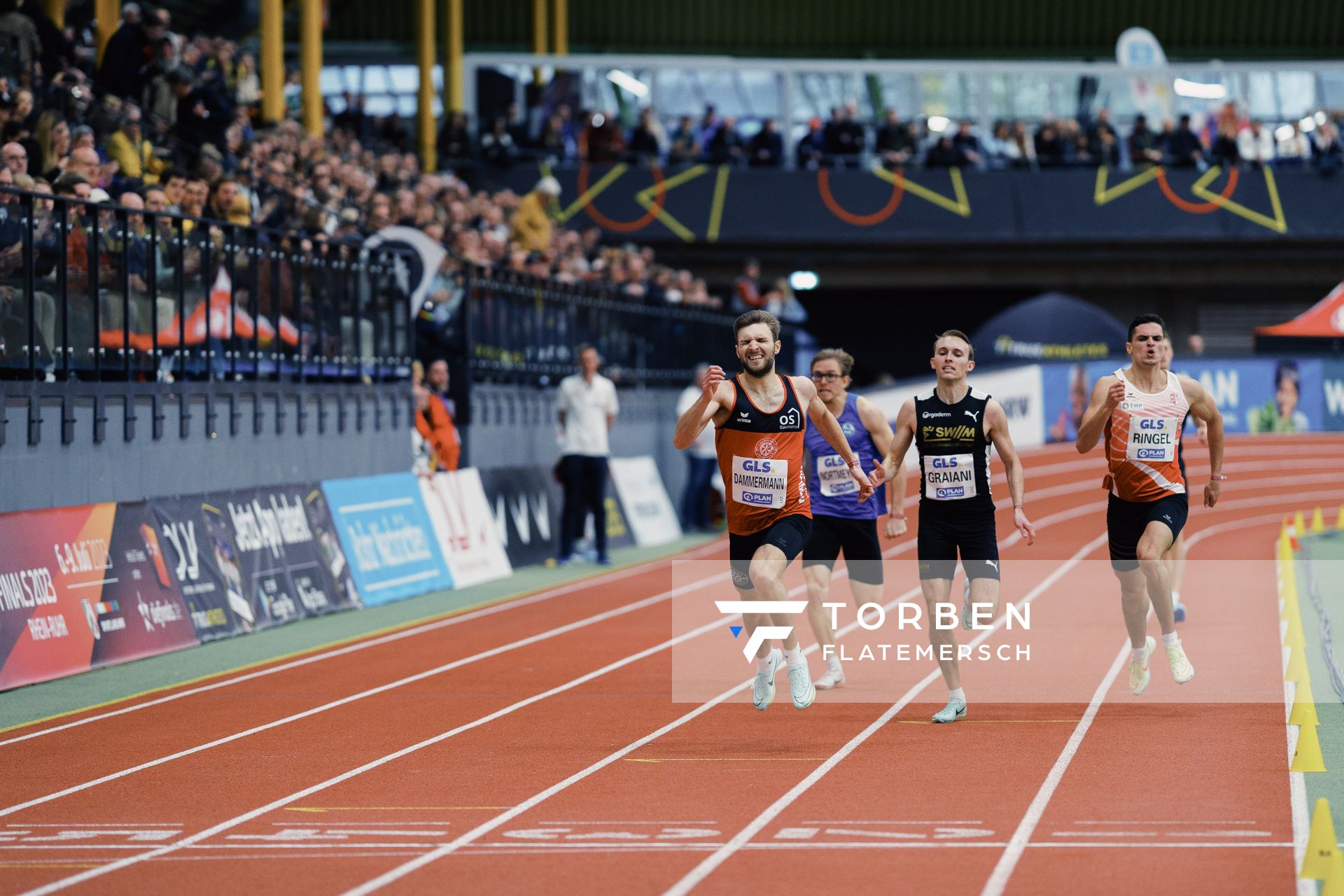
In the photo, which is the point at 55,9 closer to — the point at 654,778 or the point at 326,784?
the point at 326,784

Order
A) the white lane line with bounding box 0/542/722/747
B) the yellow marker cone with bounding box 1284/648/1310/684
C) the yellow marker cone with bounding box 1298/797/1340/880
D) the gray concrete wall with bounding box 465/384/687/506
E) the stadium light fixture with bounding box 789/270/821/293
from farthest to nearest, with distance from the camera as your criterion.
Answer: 1. the stadium light fixture with bounding box 789/270/821/293
2. the gray concrete wall with bounding box 465/384/687/506
3. the white lane line with bounding box 0/542/722/747
4. the yellow marker cone with bounding box 1284/648/1310/684
5. the yellow marker cone with bounding box 1298/797/1340/880

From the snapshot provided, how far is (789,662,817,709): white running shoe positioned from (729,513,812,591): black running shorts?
20.3 inches

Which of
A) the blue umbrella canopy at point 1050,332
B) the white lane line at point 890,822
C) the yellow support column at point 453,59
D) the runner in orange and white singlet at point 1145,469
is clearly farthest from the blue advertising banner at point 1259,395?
the white lane line at point 890,822

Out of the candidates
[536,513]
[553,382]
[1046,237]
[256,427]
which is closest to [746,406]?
[256,427]

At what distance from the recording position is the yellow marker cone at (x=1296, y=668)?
1095cm

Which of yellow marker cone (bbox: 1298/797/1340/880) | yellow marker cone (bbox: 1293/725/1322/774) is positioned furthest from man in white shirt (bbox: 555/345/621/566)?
yellow marker cone (bbox: 1298/797/1340/880)

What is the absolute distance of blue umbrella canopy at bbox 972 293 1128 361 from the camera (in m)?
35.6

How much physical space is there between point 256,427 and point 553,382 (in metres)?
8.44

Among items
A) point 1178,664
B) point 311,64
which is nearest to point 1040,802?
point 1178,664

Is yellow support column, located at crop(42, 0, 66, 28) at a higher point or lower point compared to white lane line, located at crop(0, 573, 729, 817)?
higher

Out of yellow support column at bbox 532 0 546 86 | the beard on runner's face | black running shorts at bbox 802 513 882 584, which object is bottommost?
black running shorts at bbox 802 513 882 584

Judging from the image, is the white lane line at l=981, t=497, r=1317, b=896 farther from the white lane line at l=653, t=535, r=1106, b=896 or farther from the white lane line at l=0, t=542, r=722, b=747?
the white lane line at l=0, t=542, r=722, b=747

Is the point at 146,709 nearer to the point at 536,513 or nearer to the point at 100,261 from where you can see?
the point at 100,261

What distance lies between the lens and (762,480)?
10.3m
